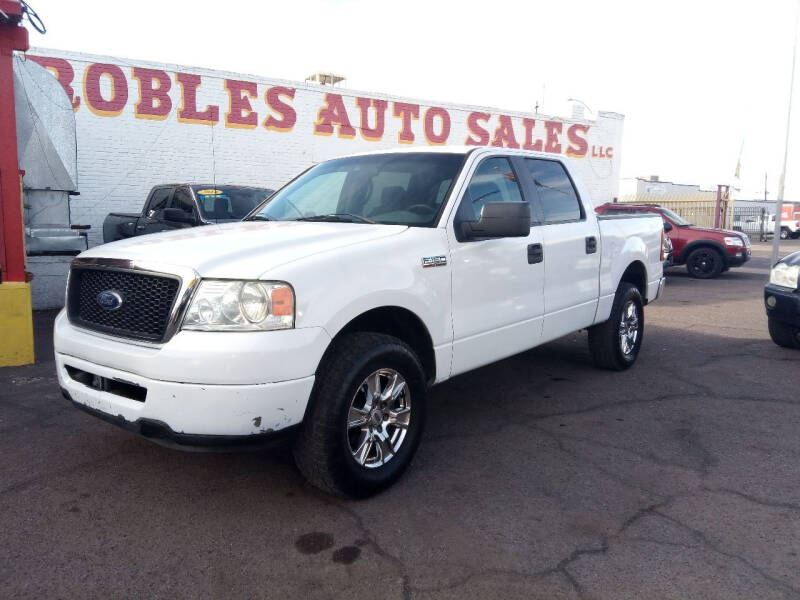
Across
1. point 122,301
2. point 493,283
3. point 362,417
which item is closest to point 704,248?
point 493,283

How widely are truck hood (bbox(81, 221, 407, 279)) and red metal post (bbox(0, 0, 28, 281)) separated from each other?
3.29 metres

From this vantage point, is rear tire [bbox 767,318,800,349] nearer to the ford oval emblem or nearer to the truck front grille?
the truck front grille

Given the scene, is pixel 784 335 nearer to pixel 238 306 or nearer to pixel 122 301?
pixel 238 306

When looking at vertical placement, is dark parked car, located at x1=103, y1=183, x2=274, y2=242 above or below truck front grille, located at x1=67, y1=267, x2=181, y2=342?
above

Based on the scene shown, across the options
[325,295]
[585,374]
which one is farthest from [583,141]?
[325,295]

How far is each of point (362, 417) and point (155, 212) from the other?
7.44m

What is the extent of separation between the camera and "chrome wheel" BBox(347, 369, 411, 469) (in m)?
3.33

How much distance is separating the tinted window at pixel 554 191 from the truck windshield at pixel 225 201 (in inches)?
192

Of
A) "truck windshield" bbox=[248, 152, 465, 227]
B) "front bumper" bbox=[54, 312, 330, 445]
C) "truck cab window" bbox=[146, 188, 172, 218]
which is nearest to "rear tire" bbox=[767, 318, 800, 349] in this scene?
"truck windshield" bbox=[248, 152, 465, 227]

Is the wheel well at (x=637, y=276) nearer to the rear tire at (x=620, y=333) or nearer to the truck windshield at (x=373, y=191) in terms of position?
the rear tire at (x=620, y=333)

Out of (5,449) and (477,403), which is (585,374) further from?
(5,449)

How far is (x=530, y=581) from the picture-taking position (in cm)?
266

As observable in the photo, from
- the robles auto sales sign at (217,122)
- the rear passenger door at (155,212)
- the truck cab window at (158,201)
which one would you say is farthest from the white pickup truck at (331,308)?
the robles auto sales sign at (217,122)

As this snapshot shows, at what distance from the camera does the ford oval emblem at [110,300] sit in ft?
10.3
